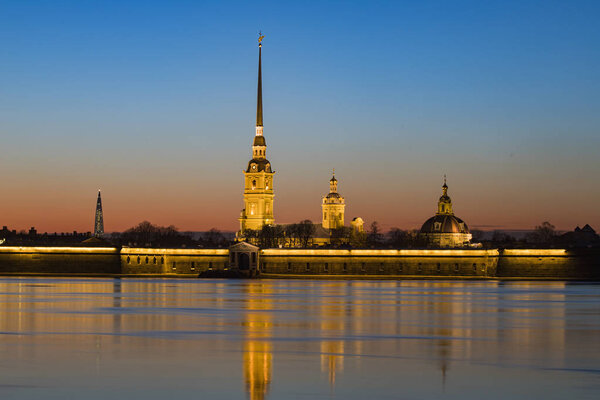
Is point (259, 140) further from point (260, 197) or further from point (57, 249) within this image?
point (57, 249)

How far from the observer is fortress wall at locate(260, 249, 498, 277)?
116 meters

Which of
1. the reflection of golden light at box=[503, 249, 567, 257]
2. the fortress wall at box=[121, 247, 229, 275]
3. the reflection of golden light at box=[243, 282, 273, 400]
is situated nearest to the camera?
the reflection of golden light at box=[243, 282, 273, 400]

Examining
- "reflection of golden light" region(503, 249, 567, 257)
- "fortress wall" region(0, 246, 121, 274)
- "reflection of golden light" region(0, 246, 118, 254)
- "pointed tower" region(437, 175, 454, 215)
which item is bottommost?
"fortress wall" region(0, 246, 121, 274)

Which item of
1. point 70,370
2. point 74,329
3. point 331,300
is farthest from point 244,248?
point 70,370

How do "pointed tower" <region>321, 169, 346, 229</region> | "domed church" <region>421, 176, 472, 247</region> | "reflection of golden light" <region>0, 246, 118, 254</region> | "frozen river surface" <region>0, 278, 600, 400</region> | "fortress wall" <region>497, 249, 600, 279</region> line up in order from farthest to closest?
"pointed tower" <region>321, 169, 346, 229</region> < "domed church" <region>421, 176, 472, 247</region> < "reflection of golden light" <region>0, 246, 118, 254</region> < "fortress wall" <region>497, 249, 600, 279</region> < "frozen river surface" <region>0, 278, 600, 400</region>

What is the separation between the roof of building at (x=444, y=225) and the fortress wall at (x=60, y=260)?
48552 mm

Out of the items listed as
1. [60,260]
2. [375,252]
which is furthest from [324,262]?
[60,260]

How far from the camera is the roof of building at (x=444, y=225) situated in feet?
484

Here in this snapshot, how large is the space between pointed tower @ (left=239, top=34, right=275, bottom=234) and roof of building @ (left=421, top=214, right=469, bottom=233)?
79.8 ft

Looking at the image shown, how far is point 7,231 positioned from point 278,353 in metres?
154

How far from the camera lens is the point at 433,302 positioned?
174 ft

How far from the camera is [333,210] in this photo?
559 feet

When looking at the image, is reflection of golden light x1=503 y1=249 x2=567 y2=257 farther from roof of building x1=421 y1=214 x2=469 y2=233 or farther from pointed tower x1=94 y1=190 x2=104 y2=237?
pointed tower x1=94 y1=190 x2=104 y2=237

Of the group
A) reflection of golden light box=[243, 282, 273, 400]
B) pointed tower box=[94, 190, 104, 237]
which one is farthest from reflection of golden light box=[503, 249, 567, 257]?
pointed tower box=[94, 190, 104, 237]
